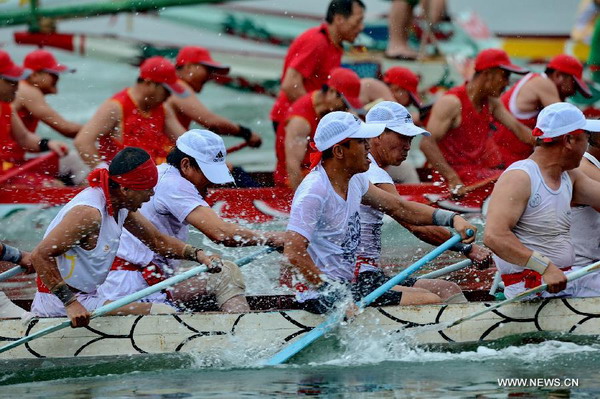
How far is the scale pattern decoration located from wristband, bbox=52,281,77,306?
16 cm

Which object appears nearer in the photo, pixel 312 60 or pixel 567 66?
pixel 567 66

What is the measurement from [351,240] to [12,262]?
2.14 metres

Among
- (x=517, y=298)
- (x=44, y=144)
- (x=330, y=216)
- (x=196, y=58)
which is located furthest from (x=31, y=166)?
(x=517, y=298)

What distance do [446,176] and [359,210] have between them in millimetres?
3529

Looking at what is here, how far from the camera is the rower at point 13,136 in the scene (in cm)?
1129

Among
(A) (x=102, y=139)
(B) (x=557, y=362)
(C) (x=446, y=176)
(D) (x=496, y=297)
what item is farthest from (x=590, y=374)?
(A) (x=102, y=139)

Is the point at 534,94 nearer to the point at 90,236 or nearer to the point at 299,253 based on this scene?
the point at 299,253

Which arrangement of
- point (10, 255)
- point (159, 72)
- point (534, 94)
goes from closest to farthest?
point (10, 255)
point (159, 72)
point (534, 94)

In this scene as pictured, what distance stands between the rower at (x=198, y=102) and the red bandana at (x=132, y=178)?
475 cm

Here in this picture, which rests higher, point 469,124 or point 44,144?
point 469,124

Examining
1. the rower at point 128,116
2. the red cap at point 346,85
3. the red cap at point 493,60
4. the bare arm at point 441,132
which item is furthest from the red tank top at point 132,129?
the red cap at point 493,60

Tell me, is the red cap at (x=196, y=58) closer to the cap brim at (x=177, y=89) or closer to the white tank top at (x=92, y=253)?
the cap brim at (x=177, y=89)

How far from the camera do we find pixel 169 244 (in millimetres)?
7625

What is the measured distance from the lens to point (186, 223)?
309 inches
